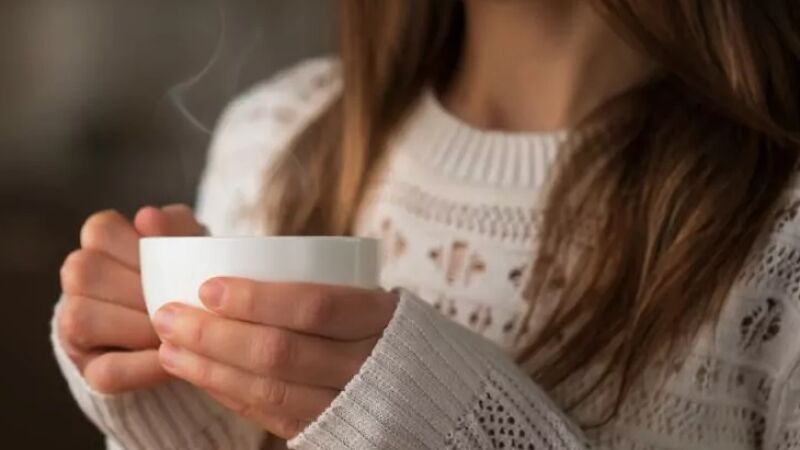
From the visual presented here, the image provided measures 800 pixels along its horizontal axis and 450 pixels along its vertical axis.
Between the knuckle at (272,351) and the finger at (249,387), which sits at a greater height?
the knuckle at (272,351)

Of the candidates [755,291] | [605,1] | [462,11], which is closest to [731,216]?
[755,291]

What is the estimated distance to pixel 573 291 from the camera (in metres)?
0.83

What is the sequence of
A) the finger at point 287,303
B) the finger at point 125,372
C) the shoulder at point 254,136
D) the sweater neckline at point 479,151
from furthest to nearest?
1. the shoulder at point 254,136
2. the sweater neckline at point 479,151
3. the finger at point 125,372
4. the finger at point 287,303

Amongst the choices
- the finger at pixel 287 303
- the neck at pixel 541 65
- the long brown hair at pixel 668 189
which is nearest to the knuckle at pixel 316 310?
the finger at pixel 287 303

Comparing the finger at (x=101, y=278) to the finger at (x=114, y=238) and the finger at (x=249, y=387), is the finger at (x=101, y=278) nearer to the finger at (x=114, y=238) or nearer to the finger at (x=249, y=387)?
the finger at (x=114, y=238)

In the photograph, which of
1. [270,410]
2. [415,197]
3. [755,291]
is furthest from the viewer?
[415,197]

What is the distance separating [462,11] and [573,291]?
320 millimetres

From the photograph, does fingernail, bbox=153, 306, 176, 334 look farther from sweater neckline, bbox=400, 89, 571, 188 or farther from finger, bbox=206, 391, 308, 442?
sweater neckline, bbox=400, 89, 571, 188

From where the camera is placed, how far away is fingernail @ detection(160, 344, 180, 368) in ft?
2.02

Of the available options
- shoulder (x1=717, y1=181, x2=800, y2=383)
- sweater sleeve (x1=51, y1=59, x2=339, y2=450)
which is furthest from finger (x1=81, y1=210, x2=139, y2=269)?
shoulder (x1=717, y1=181, x2=800, y2=383)

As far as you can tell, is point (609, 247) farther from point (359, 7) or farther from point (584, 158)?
point (359, 7)

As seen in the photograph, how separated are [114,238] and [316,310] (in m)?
0.20

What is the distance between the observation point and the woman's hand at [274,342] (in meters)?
0.59

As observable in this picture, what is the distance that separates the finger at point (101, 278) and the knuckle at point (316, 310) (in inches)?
6.4
